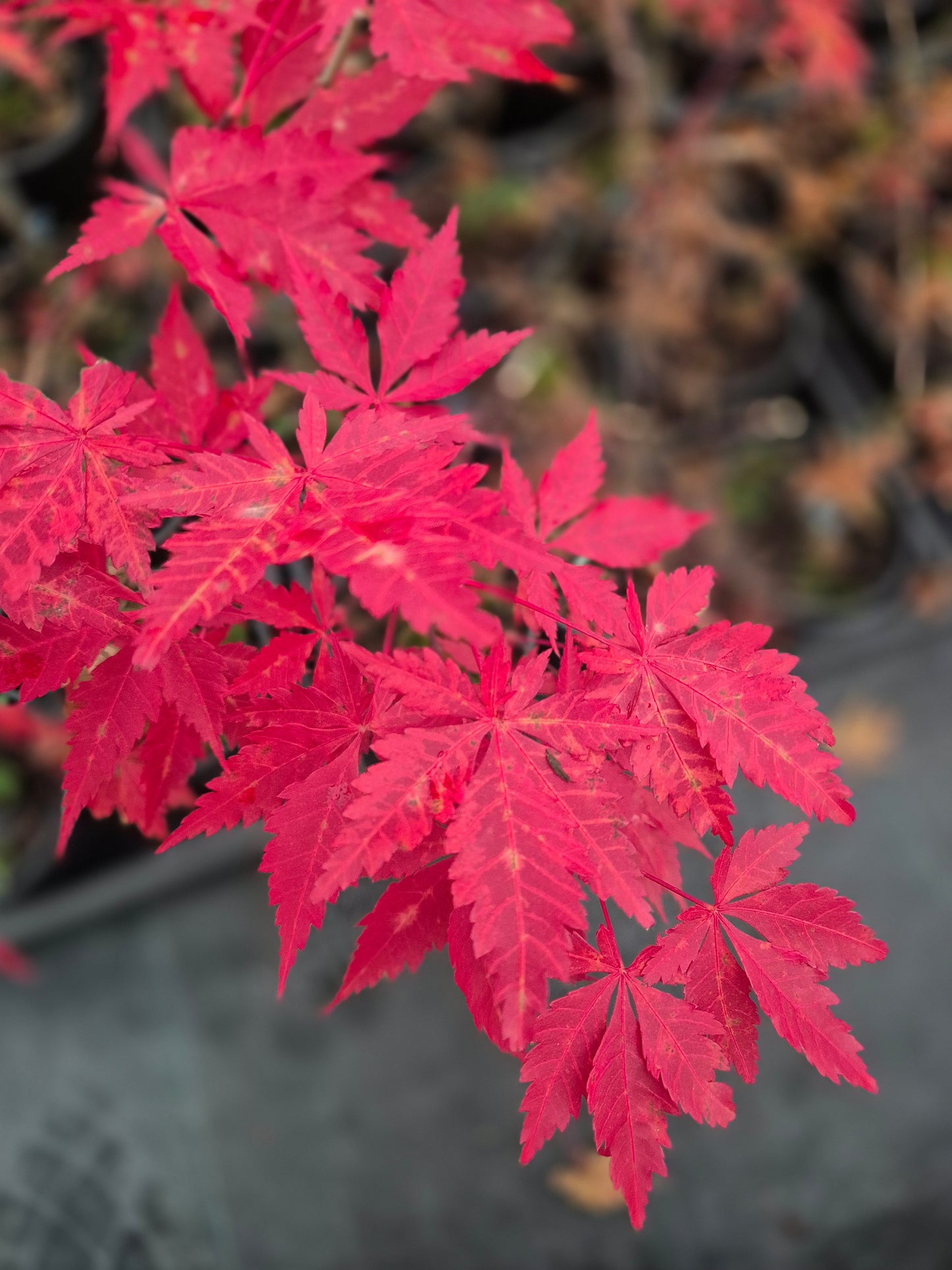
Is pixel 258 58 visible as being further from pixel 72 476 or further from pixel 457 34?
pixel 72 476

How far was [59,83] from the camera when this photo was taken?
1729mm

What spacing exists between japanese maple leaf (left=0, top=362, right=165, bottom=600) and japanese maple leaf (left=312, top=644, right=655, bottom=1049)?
0.17m

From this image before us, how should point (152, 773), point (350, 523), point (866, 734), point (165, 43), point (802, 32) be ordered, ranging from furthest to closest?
1. point (866, 734)
2. point (802, 32)
3. point (165, 43)
4. point (152, 773)
5. point (350, 523)

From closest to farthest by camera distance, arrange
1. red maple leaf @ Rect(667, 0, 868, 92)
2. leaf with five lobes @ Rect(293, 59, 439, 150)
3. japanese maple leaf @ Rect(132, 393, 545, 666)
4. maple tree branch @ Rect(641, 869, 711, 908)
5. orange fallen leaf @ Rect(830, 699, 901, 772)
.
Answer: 1. japanese maple leaf @ Rect(132, 393, 545, 666)
2. maple tree branch @ Rect(641, 869, 711, 908)
3. leaf with five lobes @ Rect(293, 59, 439, 150)
4. red maple leaf @ Rect(667, 0, 868, 92)
5. orange fallen leaf @ Rect(830, 699, 901, 772)

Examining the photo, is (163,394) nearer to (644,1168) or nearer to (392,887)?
(392,887)

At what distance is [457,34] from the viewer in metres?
0.67

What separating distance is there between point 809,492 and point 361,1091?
4.67ft

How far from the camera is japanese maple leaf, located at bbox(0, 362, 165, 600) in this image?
53cm

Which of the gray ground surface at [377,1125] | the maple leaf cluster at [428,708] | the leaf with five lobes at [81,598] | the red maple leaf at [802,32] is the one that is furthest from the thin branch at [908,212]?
the leaf with five lobes at [81,598]

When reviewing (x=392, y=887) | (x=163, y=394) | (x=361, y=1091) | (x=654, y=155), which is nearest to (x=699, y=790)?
(x=392, y=887)

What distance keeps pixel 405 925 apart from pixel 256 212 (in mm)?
490

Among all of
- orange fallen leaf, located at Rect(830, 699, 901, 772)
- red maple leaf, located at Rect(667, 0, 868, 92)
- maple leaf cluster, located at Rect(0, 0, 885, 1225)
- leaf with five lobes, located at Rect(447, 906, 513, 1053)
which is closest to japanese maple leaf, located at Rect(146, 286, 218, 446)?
maple leaf cluster, located at Rect(0, 0, 885, 1225)

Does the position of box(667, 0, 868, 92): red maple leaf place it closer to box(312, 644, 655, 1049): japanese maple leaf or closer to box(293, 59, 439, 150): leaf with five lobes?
box(293, 59, 439, 150): leaf with five lobes

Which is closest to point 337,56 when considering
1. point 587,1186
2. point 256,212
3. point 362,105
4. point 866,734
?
point 362,105
